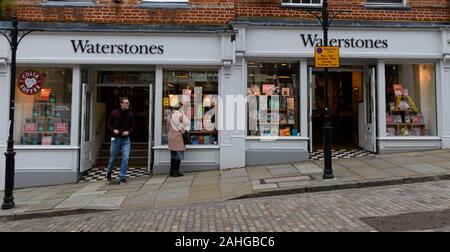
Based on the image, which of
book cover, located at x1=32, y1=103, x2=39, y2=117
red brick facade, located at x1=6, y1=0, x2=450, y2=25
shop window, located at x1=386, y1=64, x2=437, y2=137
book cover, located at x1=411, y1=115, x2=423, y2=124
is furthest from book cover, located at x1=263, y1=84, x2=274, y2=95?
book cover, located at x1=32, y1=103, x2=39, y2=117

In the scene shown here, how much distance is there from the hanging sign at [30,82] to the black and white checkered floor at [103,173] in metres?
2.65

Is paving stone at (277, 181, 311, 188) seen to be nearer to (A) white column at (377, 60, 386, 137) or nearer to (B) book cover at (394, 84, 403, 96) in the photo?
(A) white column at (377, 60, 386, 137)

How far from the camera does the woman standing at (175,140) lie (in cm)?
942

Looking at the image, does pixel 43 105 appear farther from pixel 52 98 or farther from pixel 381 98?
pixel 381 98

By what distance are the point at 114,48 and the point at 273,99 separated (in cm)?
458

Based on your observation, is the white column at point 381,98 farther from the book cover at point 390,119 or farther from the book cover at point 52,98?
the book cover at point 52,98

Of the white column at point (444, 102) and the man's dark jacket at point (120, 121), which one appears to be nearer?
the man's dark jacket at point (120, 121)

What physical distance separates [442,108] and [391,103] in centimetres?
133

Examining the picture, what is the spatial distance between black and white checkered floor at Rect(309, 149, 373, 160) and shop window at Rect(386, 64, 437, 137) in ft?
3.19

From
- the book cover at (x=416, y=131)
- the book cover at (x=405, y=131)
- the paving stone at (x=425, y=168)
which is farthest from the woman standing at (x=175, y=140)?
the book cover at (x=416, y=131)

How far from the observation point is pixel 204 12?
33.9ft

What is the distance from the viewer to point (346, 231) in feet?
16.4

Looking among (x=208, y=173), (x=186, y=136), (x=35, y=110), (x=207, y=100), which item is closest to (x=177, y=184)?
(x=208, y=173)

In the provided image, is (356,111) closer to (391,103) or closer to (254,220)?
(391,103)
